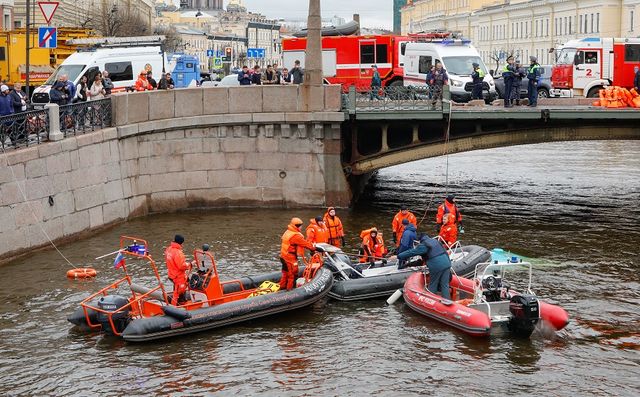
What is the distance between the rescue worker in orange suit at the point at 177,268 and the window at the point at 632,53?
2702 cm

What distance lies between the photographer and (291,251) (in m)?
20.1

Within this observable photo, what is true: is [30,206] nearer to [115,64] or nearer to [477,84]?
[115,64]

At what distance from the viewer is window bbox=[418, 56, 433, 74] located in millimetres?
39188

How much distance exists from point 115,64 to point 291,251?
1820 cm

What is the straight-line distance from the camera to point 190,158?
102 ft

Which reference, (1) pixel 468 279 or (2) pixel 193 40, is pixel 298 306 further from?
(2) pixel 193 40

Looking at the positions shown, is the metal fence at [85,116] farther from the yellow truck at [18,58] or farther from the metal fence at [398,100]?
the yellow truck at [18,58]

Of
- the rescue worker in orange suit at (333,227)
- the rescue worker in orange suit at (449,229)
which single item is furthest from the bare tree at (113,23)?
the rescue worker in orange suit at (449,229)

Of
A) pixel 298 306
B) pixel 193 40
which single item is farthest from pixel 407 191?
pixel 193 40

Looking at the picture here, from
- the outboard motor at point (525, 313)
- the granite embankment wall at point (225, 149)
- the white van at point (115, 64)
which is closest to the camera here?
the outboard motor at point (525, 313)

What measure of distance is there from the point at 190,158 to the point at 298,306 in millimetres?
12053

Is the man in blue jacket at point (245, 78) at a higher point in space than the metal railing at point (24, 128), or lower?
higher

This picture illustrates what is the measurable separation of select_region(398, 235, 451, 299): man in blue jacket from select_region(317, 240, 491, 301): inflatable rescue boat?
0.78 m

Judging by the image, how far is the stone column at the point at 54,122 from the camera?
83.9 ft
